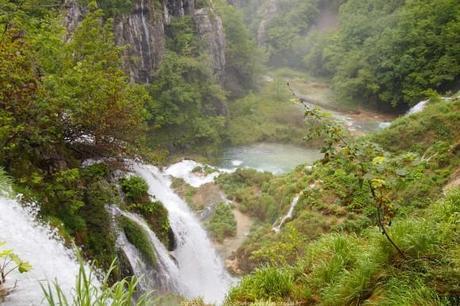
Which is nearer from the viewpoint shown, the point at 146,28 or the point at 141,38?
the point at 141,38

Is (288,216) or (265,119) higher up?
(288,216)

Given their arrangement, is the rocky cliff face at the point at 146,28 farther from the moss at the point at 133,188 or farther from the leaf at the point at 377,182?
the leaf at the point at 377,182

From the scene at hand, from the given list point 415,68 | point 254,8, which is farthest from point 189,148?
point 254,8

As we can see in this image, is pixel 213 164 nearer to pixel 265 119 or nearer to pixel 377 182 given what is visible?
pixel 265 119

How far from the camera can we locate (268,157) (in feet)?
99.3

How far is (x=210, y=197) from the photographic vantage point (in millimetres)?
21266

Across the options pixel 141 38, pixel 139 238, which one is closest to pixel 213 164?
pixel 141 38

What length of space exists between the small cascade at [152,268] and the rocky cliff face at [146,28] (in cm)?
1509

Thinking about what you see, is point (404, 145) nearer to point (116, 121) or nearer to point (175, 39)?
point (116, 121)

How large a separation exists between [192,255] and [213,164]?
1408 centimetres

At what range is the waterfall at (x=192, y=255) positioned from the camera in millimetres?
13238

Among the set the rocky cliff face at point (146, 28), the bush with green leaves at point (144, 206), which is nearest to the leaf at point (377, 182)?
the bush with green leaves at point (144, 206)

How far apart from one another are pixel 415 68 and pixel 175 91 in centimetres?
1877

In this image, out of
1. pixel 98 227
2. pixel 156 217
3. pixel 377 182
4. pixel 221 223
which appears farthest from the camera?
pixel 221 223
